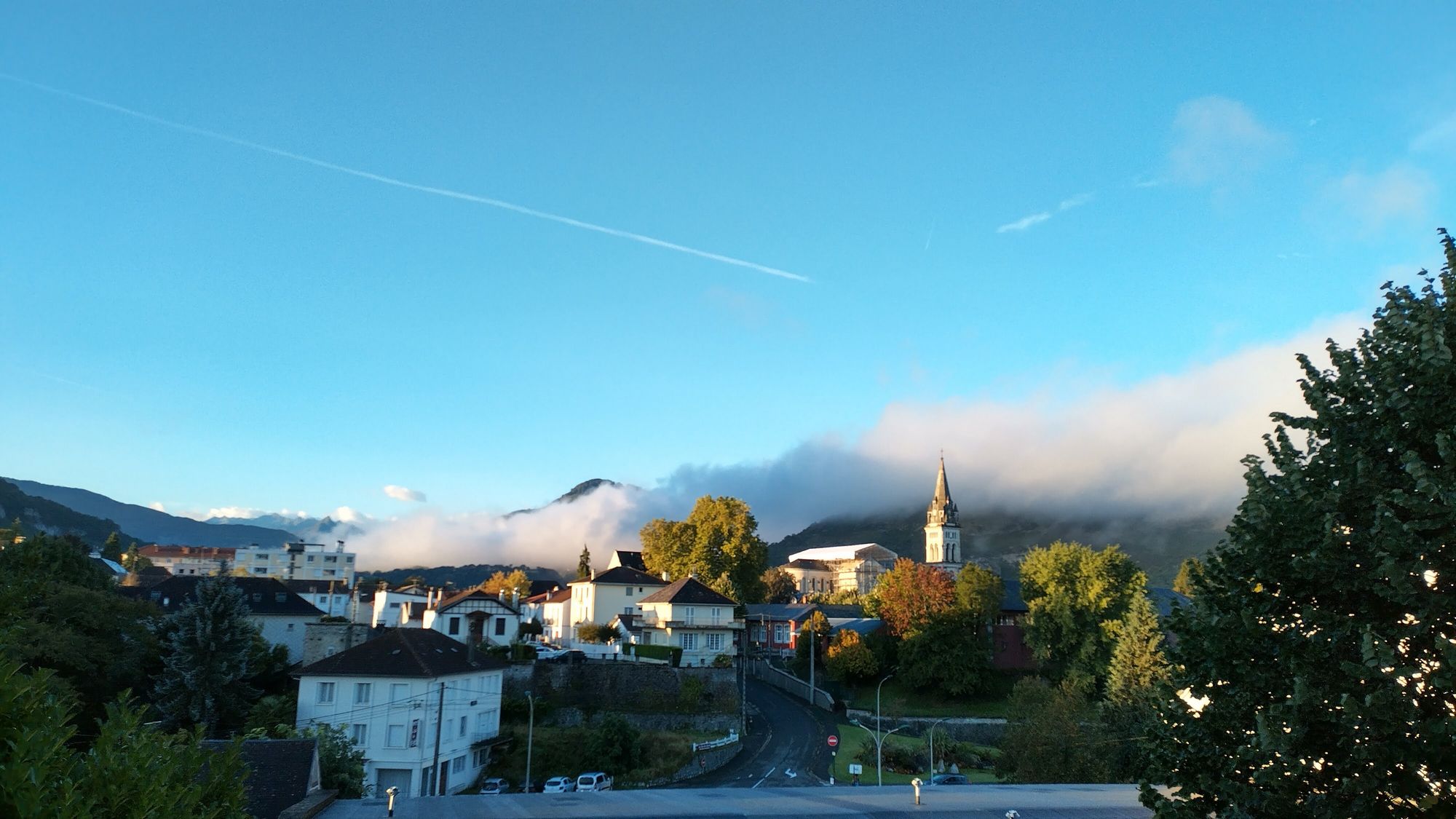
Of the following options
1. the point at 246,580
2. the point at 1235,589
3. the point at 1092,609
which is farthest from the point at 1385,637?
the point at 246,580

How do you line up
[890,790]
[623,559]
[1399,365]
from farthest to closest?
[623,559] < [890,790] < [1399,365]

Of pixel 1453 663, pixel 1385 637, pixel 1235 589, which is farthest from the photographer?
pixel 1235 589

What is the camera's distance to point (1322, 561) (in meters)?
12.2

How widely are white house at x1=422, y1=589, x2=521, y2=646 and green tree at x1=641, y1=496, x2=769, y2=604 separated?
2258cm

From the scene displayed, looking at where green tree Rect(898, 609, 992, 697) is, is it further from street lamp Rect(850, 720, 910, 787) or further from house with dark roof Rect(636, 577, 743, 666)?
house with dark roof Rect(636, 577, 743, 666)

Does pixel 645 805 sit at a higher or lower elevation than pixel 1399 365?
lower

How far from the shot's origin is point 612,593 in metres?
80.8

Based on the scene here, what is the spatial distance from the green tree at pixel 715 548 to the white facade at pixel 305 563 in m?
82.6

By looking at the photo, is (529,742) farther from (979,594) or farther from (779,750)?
(979,594)

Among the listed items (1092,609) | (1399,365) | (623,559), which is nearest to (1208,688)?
(1399,365)

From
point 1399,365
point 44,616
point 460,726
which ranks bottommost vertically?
point 460,726

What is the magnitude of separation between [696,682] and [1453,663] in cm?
5536

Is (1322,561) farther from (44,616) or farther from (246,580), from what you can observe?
(246,580)

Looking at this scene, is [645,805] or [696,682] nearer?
[645,805]
